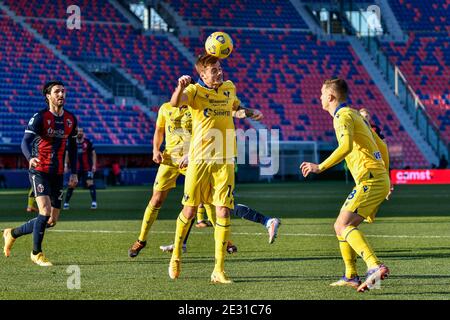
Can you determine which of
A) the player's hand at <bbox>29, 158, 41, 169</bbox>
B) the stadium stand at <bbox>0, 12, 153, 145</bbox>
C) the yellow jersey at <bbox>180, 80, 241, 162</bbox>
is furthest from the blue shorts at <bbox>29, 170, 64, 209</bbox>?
the stadium stand at <bbox>0, 12, 153, 145</bbox>

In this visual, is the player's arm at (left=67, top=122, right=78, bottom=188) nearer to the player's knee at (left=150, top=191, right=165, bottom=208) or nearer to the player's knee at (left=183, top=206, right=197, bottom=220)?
the player's knee at (left=150, top=191, right=165, bottom=208)

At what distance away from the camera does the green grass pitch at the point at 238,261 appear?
30.7 ft

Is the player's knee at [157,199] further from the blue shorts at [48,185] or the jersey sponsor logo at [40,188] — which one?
the jersey sponsor logo at [40,188]

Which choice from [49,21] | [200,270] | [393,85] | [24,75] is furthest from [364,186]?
[393,85]

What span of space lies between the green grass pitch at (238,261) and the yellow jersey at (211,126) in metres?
1.33

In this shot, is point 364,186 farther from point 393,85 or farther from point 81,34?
point 393,85

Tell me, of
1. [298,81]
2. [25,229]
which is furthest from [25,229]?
[298,81]

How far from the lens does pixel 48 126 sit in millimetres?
12453

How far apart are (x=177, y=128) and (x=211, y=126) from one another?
3.77 metres

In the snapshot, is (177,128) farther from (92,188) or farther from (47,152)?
(92,188)

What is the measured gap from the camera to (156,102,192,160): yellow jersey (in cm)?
1413

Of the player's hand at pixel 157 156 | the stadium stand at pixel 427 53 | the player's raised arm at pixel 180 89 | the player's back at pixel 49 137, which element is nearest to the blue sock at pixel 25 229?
the player's back at pixel 49 137

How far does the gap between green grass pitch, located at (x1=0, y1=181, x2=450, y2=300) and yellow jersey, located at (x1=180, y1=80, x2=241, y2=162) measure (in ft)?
4.38

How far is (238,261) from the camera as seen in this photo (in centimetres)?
1238
